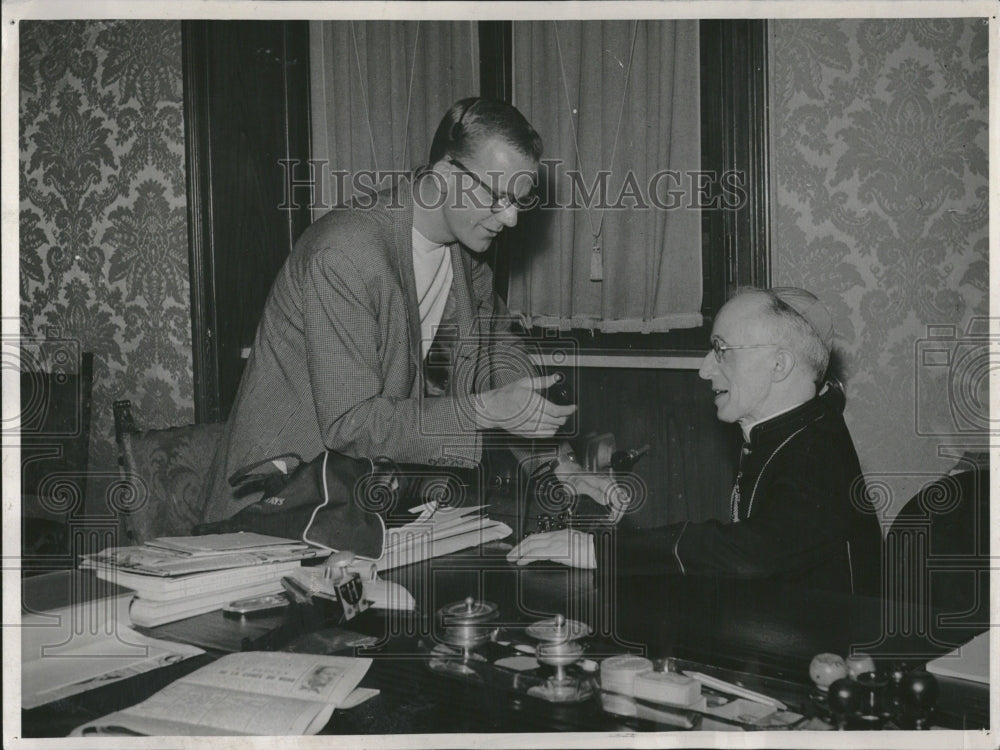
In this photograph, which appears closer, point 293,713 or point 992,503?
point 293,713

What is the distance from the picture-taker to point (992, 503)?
6.22ft

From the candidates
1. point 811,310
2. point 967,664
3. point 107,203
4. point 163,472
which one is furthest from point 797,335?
point 107,203

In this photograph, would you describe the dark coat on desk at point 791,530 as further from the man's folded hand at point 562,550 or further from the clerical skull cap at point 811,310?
the clerical skull cap at point 811,310

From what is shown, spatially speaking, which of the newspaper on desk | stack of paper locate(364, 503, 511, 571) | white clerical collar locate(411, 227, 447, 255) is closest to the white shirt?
white clerical collar locate(411, 227, 447, 255)

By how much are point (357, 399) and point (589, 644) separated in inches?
44.5

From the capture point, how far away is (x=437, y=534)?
5.90ft

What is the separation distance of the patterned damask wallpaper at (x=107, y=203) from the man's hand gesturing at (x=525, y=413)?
168 centimetres

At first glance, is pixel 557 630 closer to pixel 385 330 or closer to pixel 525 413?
pixel 525 413

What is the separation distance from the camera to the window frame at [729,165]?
2906 millimetres

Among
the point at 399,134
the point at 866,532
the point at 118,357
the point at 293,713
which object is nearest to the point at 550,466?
the point at 866,532

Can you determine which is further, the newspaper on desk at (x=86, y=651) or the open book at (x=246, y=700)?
the newspaper on desk at (x=86, y=651)

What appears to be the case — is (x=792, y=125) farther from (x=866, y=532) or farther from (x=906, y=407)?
(x=866, y=532)

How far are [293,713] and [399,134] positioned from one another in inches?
107

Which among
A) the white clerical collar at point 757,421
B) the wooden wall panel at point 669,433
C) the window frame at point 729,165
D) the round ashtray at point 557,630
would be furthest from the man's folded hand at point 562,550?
the window frame at point 729,165
